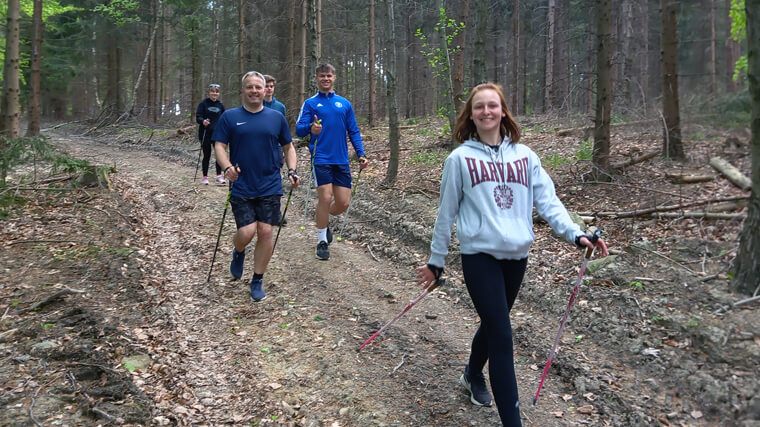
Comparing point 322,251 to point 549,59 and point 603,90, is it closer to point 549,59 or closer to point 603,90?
point 603,90

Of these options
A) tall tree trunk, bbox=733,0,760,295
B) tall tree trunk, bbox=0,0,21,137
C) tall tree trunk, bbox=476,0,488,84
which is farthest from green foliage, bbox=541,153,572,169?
tall tree trunk, bbox=0,0,21,137

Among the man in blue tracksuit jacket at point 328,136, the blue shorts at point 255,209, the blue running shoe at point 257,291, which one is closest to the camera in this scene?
the blue shorts at point 255,209

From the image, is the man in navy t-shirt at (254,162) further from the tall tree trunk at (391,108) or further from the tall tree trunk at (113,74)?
the tall tree trunk at (113,74)

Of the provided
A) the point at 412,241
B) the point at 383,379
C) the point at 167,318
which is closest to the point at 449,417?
the point at 383,379

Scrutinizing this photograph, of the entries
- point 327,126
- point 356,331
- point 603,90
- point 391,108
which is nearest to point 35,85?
point 391,108

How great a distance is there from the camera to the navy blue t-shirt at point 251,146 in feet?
17.7

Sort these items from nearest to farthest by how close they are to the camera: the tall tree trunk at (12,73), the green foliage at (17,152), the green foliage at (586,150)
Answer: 1. the green foliage at (17,152)
2. the green foliage at (586,150)
3. the tall tree trunk at (12,73)

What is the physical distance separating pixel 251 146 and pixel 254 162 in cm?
17

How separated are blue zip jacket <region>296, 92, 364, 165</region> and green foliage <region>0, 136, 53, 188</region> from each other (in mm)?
4842

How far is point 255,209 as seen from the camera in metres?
5.61

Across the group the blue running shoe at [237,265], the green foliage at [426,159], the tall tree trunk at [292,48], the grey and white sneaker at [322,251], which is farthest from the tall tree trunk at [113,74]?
the blue running shoe at [237,265]

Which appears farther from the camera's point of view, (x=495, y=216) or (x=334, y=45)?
(x=334, y=45)

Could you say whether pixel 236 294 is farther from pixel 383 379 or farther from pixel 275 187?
pixel 383 379

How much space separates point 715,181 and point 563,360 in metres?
4.19
